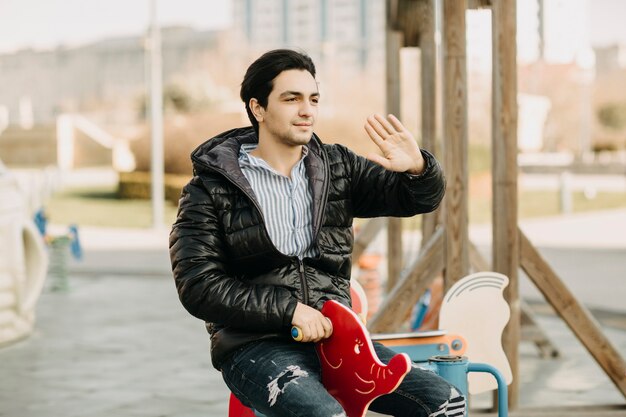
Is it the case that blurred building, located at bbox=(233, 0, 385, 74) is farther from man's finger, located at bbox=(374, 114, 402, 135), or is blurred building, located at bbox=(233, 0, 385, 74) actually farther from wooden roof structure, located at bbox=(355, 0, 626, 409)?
man's finger, located at bbox=(374, 114, 402, 135)

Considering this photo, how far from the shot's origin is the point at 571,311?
566cm

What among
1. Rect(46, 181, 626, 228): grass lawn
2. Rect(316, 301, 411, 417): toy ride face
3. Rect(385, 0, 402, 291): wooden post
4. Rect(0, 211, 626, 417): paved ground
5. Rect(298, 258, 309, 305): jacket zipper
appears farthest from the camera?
Rect(46, 181, 626, 228): grass lawn

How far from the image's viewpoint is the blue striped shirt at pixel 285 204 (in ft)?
11.1

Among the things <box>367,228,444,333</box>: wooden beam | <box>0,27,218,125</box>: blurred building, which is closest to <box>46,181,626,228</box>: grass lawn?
<box>367,228,444,333</box>: wooden beam

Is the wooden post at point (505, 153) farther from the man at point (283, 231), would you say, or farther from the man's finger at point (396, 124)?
the man's finger at point (396, 124)

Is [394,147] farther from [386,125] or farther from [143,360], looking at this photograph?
[143,360]

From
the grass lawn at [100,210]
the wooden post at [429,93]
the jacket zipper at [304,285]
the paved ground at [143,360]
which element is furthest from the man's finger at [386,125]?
the grass lawn at [100,210]

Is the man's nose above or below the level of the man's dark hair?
below

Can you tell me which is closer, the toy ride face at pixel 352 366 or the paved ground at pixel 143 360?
the toy ride face at pixel 352 366

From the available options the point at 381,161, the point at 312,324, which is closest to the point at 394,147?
the point at 381,161

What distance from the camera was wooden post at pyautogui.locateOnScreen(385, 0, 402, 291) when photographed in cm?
887

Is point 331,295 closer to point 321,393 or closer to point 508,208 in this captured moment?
point 321,393

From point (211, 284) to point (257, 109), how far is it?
1.92 feet

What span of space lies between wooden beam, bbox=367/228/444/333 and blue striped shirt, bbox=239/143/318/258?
8.03ft
